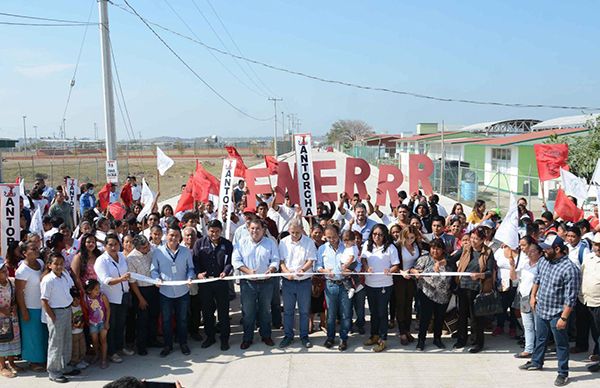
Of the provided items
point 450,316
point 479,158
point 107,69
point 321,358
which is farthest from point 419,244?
point 479,158

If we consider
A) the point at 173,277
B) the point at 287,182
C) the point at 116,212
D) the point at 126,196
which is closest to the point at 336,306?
the point at 173,277

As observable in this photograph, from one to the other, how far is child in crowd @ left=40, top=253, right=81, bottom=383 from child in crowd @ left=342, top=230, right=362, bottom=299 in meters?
3.36

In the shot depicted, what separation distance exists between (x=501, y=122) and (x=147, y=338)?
48.1 m

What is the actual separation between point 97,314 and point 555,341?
536cm

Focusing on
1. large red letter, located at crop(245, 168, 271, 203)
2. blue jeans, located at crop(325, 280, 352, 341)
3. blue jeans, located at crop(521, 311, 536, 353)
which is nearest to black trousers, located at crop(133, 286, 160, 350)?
blue jeans, located at crop(325, 280, 352, 341)

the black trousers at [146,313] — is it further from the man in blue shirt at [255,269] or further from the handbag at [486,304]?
the handbag at [486,304]

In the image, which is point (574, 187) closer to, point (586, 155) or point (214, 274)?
point (214, 274)

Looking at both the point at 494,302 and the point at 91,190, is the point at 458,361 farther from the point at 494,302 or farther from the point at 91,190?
the point at 91,190

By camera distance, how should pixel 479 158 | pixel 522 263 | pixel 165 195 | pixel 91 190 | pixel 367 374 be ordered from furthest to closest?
pixel 479 158 → pixel 165 195 → pixel 91 190 → pixel 522 263 → pixel 367 374

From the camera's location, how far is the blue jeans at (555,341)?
577 cm

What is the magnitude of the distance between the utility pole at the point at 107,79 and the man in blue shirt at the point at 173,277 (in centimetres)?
887

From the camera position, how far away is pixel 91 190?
554 inches

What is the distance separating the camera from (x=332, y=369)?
6.30 metres

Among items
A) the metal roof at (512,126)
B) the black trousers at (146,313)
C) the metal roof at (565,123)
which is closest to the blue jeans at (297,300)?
the black trousers at (146,313)
